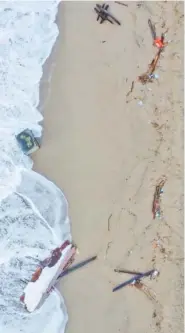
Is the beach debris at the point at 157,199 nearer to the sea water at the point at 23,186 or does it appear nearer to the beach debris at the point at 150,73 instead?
the sea water at the point at 23,186

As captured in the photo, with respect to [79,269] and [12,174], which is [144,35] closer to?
[12,174]

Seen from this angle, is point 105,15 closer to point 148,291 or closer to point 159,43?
point 159,43

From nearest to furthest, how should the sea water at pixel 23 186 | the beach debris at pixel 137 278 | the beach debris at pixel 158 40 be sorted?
the beach debris at pixel 137 278 < the beach debris at pixel 158 40 < the sea water at pixel 23 186

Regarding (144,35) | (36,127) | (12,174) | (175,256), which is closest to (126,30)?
(144,35)

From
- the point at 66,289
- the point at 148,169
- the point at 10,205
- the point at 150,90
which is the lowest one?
the point at 66,289

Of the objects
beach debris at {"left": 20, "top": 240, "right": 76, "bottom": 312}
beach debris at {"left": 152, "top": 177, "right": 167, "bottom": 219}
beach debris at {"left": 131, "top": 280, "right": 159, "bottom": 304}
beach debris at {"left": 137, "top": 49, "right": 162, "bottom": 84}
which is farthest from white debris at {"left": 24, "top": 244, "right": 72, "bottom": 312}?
beach debris at {"left": 137, "top": 49, "right": 162, "bottom": 84}

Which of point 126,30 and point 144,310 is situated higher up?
point 126,30

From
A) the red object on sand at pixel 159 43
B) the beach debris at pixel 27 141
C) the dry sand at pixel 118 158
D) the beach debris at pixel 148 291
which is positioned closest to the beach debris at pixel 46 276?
the dry sand at pixel 118 158
